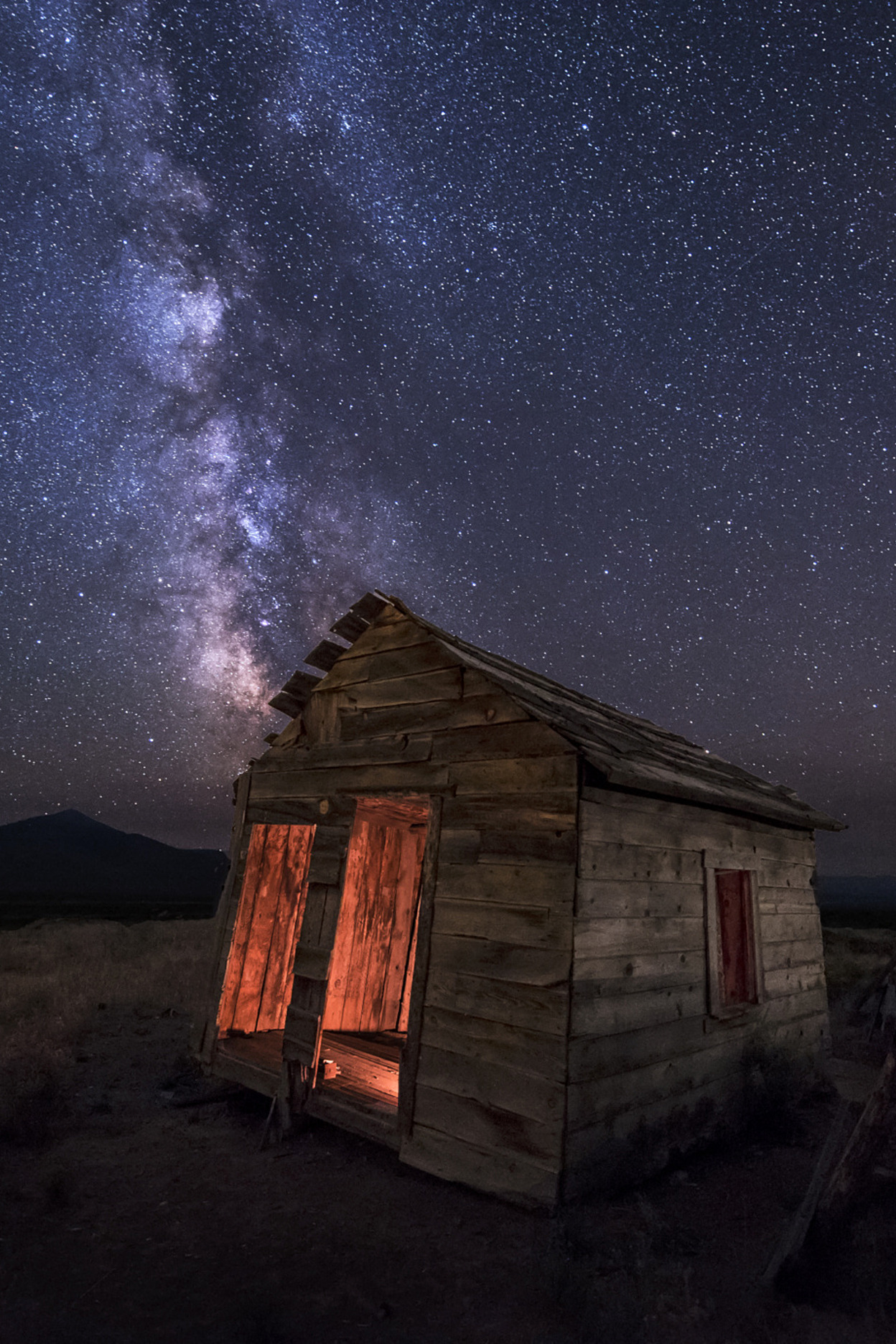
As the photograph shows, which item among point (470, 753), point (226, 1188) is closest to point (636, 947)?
point (470, 753)

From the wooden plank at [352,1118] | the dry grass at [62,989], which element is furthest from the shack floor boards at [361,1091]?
the dry grass at [62,989]

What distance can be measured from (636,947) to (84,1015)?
412 inches

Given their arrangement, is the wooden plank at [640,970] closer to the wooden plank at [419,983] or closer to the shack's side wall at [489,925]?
the shack's side wall at [489,925]

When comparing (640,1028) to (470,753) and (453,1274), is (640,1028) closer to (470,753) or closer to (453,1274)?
(453,1274)

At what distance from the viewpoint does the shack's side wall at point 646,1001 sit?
18.1ft

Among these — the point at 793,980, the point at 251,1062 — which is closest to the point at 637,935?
the point at 793,980

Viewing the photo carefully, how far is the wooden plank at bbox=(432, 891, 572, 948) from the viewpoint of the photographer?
559 cm

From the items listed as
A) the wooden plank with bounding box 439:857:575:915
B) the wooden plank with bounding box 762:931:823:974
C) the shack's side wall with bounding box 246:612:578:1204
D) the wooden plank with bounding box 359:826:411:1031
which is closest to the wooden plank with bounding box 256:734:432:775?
the shack's side wall with bounding box 246:612:578:1204

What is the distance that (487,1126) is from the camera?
5633 millimetres

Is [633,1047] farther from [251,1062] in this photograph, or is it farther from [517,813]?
[251,1062]

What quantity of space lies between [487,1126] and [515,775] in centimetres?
286

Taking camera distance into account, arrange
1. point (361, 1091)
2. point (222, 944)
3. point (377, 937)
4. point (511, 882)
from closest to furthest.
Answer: point (511, 882) < point (361, 1091) < point (222, 944) < point (377, 937)

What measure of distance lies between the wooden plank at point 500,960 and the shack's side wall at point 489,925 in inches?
0.4

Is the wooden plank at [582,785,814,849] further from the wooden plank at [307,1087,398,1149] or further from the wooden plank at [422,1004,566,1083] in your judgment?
the wooden plank at [307,1087,398,1149]
